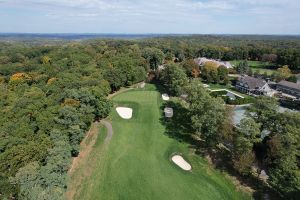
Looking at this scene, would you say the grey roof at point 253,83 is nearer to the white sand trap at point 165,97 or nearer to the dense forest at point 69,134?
the dense forest at point 69,134

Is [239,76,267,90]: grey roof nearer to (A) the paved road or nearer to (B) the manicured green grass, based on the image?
(B) the manicured green grass

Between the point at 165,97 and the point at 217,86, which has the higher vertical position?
the point at 165,97

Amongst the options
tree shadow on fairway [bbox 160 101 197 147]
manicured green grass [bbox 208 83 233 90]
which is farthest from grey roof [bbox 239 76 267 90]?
tree shadow on fairway [bbox 160 101 197 147]

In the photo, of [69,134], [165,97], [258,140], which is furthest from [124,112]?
[258,140]

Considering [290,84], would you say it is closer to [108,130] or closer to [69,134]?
[108,130]

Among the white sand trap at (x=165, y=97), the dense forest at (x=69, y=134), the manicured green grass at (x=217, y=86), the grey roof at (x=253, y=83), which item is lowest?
the manicured green grass at (x=217, y=86)

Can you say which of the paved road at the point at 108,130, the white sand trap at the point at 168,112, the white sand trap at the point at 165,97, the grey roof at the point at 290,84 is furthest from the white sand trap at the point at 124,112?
the grey roof at the point at 290,84

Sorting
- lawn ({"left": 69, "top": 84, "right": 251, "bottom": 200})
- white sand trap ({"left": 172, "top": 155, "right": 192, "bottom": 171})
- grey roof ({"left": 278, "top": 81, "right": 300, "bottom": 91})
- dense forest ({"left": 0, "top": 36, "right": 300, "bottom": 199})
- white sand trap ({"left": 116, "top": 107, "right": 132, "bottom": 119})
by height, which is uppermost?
dense forest ({"left": 0, "top": 36, "right": 300, "bottom": 199})
